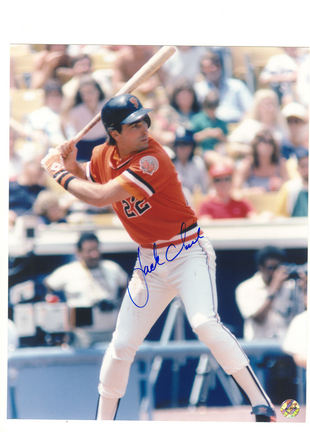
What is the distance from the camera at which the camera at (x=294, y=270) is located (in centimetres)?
472

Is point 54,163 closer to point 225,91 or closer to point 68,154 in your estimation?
point 68,154

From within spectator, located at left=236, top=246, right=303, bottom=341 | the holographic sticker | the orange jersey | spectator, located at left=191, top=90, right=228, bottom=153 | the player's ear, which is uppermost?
spectator, located at left=191, top=90, right=228, bottom=153

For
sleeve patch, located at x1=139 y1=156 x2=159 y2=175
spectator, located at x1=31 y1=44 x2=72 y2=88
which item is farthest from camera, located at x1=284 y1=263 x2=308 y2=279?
spectator, located at x1=31 y1=44 x2=72 y2=88

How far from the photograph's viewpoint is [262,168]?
197 inches

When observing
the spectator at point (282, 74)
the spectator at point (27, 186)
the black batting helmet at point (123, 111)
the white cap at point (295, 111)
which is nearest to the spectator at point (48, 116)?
the spectator at point (27, 186)

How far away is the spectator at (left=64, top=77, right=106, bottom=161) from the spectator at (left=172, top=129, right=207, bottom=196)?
1.84 ft

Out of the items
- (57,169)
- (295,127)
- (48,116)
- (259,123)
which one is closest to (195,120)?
(259,123)

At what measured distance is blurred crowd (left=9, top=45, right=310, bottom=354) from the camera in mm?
4602

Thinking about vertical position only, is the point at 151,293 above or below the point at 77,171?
below

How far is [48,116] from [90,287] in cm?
103

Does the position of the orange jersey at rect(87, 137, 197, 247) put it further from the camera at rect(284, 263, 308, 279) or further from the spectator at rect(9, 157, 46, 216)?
the camera at rect(284, 263, 308, 279)

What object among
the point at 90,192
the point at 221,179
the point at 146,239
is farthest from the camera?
the point at 221,179

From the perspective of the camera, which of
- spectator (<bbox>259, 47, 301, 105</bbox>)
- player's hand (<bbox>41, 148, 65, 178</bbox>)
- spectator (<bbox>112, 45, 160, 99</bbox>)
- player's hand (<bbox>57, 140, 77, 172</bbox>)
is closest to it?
player's hand (<bbox>41, 148, 65, 178</bbox>)
